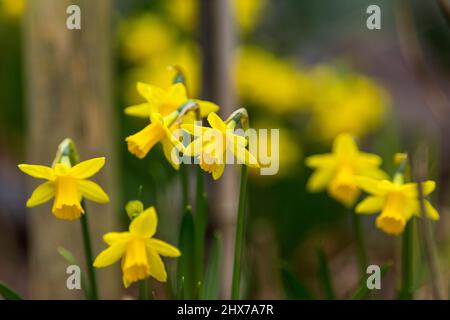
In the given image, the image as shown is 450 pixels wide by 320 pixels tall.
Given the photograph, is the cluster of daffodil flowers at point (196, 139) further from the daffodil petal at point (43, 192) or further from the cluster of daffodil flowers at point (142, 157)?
the daffodil petal at point (43, 192)

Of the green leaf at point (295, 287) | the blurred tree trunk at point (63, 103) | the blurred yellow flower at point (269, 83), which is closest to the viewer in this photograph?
the green leaf at point (295, 287)

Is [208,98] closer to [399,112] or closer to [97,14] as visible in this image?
[97,14]

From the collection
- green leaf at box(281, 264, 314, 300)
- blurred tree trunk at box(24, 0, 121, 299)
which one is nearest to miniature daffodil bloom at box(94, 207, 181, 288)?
green leaf at box(281, 264, 314, 300)

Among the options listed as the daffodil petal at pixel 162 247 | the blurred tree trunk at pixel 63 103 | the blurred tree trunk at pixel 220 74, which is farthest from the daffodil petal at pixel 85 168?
the blurred tree trunk at pixel 220 74

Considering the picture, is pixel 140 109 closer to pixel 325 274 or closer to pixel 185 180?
pixel 185 180

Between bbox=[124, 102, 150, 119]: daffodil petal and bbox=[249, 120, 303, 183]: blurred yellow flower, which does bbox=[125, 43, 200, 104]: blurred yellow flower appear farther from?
bbox=[124, 102, 150, 119]: daffodil petal

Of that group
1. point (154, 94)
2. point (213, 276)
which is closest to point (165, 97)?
point (154, 94)

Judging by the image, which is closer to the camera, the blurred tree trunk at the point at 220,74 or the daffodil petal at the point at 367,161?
the daffodil petal at the point at 367,161
